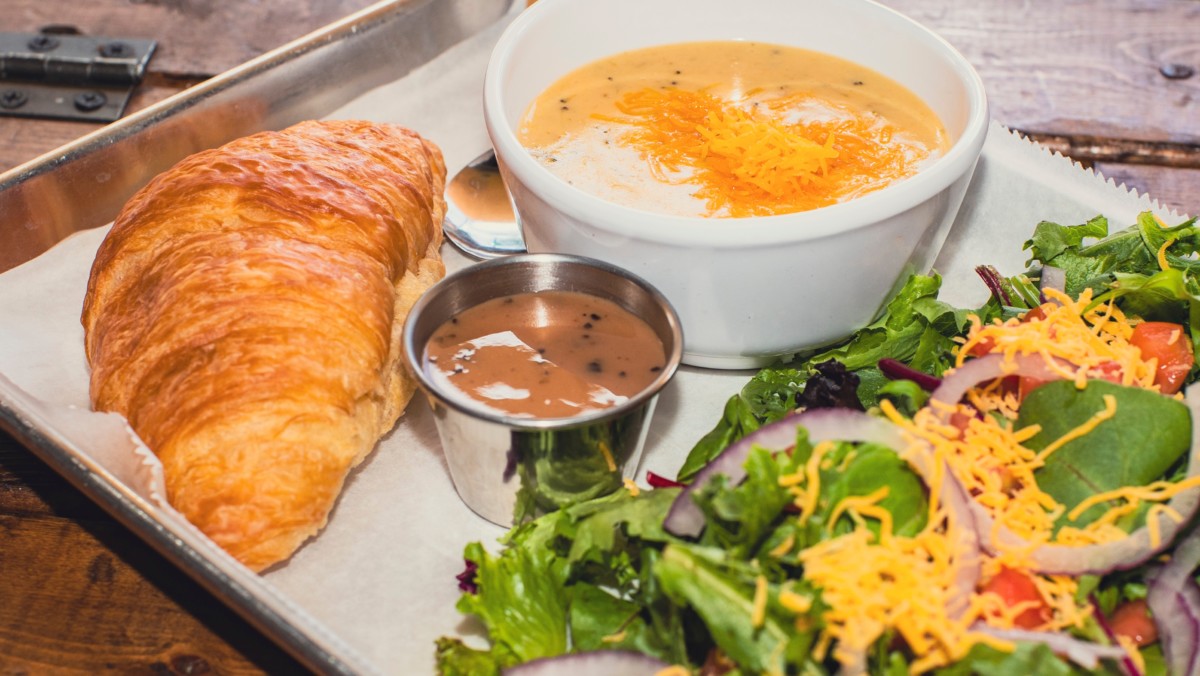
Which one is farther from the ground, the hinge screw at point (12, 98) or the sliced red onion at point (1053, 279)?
the hinge screw at point (12, 98)

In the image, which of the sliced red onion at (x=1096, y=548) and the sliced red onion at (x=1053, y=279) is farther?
the sliced red onion at (x=1053, y=279)

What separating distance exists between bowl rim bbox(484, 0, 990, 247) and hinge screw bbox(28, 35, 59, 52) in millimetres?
2209

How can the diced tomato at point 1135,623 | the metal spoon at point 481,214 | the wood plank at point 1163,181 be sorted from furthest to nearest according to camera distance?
1. the wood plank at point 1163,181
2. the metal spoon at point 481,214
3. the diced tomato at point 1135,623

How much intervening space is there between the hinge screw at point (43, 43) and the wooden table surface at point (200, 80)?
0.25 m

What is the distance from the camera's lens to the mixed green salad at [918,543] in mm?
1786

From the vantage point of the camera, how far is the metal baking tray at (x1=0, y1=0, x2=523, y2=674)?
1.98 m

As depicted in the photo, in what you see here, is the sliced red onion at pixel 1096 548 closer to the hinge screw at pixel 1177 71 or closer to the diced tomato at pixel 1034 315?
the diced tomato at pixel 1034 315

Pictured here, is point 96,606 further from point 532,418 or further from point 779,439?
point 779,439

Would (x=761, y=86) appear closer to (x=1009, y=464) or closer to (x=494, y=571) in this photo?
(x=1009, y=464)

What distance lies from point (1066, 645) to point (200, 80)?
347 centimetres

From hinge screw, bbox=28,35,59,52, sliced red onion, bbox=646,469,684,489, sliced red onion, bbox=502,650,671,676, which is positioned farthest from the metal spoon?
hinge screw, bbox=28,35,59,52

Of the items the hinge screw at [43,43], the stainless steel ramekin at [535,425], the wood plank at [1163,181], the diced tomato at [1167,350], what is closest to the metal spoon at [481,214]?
the stainless steel ramekin at [535,425]

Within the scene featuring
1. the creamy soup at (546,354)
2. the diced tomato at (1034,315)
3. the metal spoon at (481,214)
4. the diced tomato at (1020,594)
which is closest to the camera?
the diced tomato at (1020,594)

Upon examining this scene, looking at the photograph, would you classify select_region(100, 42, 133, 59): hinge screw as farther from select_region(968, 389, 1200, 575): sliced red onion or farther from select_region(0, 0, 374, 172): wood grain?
select_region(968, 389, 1200, 575): sliced red onion
